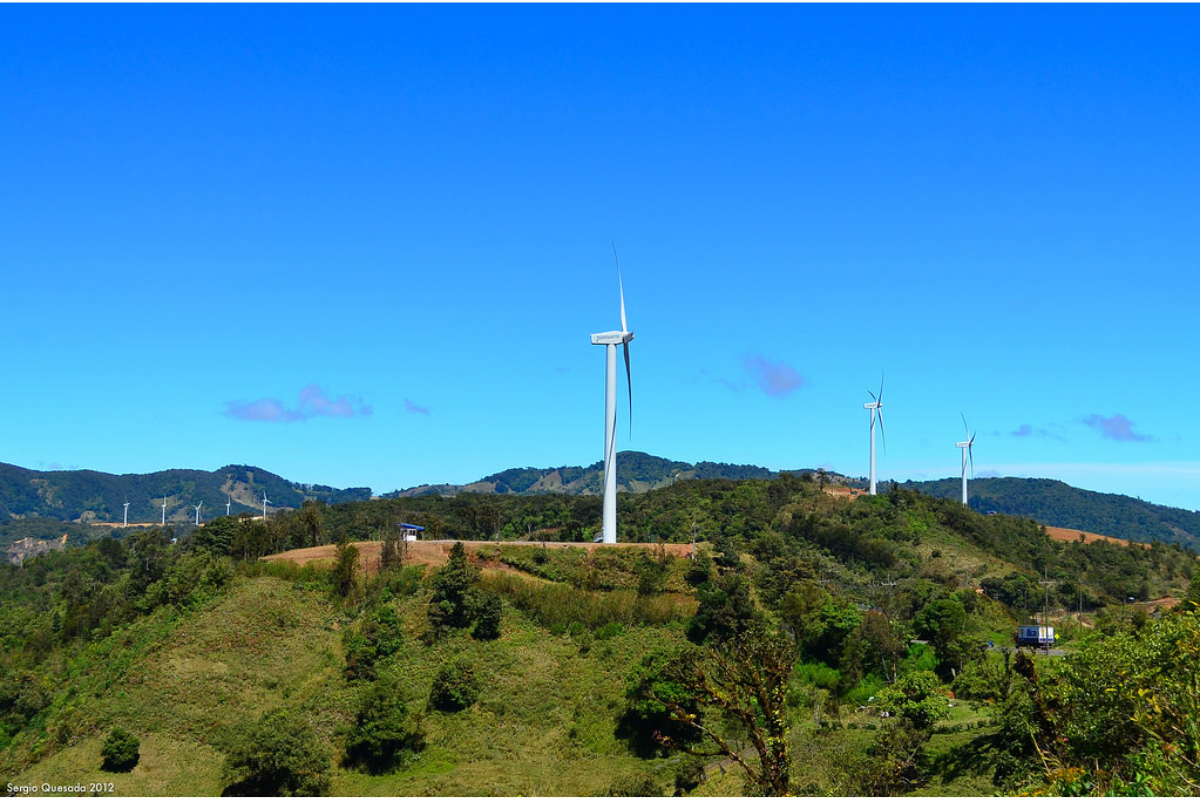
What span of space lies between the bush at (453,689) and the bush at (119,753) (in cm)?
1634

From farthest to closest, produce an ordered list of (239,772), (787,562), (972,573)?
(972,573) < (787,562) < (239,772)

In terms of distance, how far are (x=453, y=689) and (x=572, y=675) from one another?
27.1ft

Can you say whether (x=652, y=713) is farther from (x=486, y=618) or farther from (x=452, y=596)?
(x=452, y=596)

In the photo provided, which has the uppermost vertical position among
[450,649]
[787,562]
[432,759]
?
[787,562]

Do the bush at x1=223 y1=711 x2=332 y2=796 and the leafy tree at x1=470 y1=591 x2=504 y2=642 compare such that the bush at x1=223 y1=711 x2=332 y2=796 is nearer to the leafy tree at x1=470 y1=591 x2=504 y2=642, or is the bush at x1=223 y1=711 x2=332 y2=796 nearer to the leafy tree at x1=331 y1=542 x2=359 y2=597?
the leafy tree at x1=470 y1=591 x2=504 y2=642

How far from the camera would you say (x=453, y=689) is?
62.3 meters

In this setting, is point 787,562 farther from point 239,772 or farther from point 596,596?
point 239,772

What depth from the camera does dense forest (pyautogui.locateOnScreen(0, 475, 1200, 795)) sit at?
124ft

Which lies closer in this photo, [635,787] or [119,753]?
[635,787]

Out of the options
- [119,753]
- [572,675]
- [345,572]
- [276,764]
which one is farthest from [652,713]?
[345,572]

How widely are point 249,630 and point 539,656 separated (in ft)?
66.8

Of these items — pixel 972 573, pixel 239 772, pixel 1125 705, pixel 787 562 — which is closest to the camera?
pixel 1125 705

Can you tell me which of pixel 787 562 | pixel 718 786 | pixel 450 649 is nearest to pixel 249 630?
pixel 450 649

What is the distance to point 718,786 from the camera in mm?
48406
